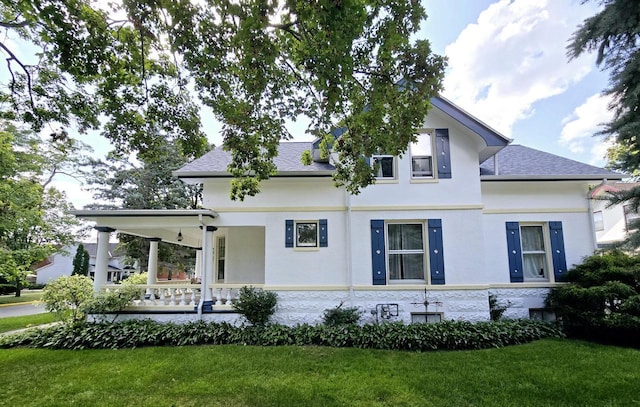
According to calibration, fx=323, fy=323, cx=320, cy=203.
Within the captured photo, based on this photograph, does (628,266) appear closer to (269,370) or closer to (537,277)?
(537,277)

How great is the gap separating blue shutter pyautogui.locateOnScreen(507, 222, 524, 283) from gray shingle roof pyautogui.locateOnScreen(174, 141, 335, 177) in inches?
227

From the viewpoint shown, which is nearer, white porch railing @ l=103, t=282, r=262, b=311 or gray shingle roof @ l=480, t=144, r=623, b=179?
white porch railing @ l=103, t=282, r=262, b=311

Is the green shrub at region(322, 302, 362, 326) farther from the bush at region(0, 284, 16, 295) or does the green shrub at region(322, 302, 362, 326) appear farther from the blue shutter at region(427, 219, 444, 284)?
the bush at region(0, 284, 16, 295)

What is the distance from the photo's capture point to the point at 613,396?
16.1 ft

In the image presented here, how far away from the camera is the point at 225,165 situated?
402 inches

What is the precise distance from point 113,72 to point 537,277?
12228mm

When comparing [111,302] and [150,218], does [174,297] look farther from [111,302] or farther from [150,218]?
[150,218]

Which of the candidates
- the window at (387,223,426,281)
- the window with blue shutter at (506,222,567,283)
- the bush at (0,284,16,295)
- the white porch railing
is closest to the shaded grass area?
the bush at (0,284,16,295)

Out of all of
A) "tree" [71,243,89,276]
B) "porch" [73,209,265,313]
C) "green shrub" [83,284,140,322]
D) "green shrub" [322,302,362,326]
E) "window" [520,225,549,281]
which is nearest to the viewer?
"green shrub" [322,302,362,326]

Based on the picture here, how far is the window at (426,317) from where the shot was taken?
29.4 feet

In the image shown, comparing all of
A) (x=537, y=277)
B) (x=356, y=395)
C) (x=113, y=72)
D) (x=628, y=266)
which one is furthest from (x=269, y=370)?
(x=628, y=266)

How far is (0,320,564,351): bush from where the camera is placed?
740 cm

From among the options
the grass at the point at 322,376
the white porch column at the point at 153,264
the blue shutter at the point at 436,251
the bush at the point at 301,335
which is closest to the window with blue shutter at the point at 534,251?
the bush at the point at 301,335

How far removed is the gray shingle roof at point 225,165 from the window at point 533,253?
21.1 feet
